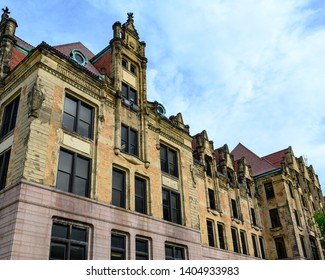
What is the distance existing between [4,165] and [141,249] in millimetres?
8700

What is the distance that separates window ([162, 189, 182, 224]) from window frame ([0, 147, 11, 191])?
10.1 metres

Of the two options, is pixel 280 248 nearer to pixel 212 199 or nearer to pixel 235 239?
pixel 235 239

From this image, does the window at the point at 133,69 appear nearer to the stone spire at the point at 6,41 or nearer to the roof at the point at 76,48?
the roof at the point at 76,48

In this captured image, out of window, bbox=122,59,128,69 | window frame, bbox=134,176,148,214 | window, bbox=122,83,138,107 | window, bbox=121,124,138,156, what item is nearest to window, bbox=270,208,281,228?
window frame, bbox=134,176,148,214

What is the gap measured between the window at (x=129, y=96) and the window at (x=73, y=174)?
241 inches

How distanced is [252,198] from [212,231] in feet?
35.4

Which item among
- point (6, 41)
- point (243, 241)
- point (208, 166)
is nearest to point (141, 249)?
point (6, 41)

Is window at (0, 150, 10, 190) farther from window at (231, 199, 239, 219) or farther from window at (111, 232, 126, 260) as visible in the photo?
window at (231, 199, 239, 219)

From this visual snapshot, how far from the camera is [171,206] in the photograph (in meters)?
22.5

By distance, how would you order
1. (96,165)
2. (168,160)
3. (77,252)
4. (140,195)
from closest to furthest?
(77,252) < (96,165) < (140,195) < (168,160)

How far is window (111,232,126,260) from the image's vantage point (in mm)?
17312

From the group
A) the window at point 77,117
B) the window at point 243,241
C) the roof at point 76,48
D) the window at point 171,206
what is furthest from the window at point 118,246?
the window at point 243,241

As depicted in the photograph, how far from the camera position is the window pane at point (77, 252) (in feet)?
50.2

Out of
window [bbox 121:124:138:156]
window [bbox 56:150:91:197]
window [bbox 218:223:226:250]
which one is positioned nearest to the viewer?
window [bbox 56:150:91:197]
